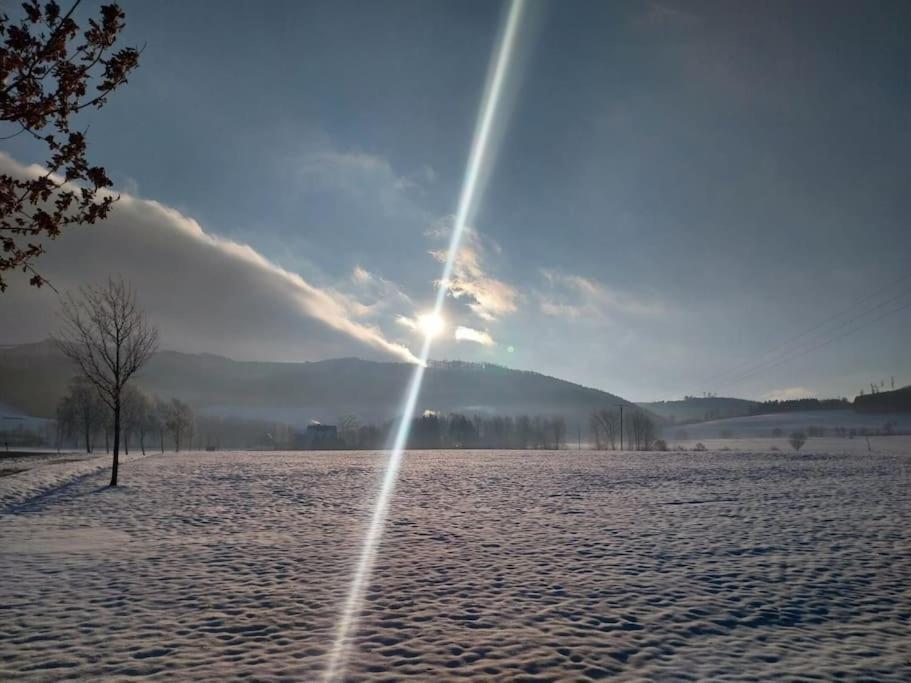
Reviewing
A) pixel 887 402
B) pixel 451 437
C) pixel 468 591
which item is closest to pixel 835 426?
pixel 887 402

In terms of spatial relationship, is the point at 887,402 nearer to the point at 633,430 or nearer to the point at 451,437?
the point at 633,430

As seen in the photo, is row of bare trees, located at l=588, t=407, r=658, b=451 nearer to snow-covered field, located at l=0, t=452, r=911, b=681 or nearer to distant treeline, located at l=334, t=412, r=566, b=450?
distant treeline, located at l=334, t=412, r=566, b=450

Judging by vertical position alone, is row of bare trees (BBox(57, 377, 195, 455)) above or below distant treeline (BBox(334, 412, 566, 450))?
above

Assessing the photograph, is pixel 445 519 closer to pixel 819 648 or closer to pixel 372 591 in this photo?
pixel 372 591

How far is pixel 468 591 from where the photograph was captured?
31.0 feet

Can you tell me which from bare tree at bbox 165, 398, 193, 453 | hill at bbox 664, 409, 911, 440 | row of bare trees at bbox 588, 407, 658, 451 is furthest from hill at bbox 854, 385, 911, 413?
bare tree at bbox 165, 398, 193, 453

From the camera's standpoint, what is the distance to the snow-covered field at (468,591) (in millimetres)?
6504

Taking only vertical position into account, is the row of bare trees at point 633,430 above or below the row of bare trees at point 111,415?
below

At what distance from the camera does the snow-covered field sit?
21.3 ft

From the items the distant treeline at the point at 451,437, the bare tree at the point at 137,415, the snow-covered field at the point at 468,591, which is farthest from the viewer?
the distant treeline at the point at 451,437

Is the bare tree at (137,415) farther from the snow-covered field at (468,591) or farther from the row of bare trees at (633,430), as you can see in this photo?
the row of bare trees at (633,430)

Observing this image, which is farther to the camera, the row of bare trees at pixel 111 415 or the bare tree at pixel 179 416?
the bare tree at pixel 179 416

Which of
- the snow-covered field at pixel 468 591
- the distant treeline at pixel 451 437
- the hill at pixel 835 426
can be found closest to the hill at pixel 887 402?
the hill at pixel 835 426

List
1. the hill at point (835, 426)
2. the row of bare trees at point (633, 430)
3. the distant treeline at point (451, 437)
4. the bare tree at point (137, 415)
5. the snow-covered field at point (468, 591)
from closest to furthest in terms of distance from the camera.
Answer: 1. the snow-covered field at point (468, 591)
2. the bare tree at point (137, 415)
3. the row of bare trees at point (633, 430)
4. the hill at point (835, 426)
5. the distant treeline at point (451, 437)
